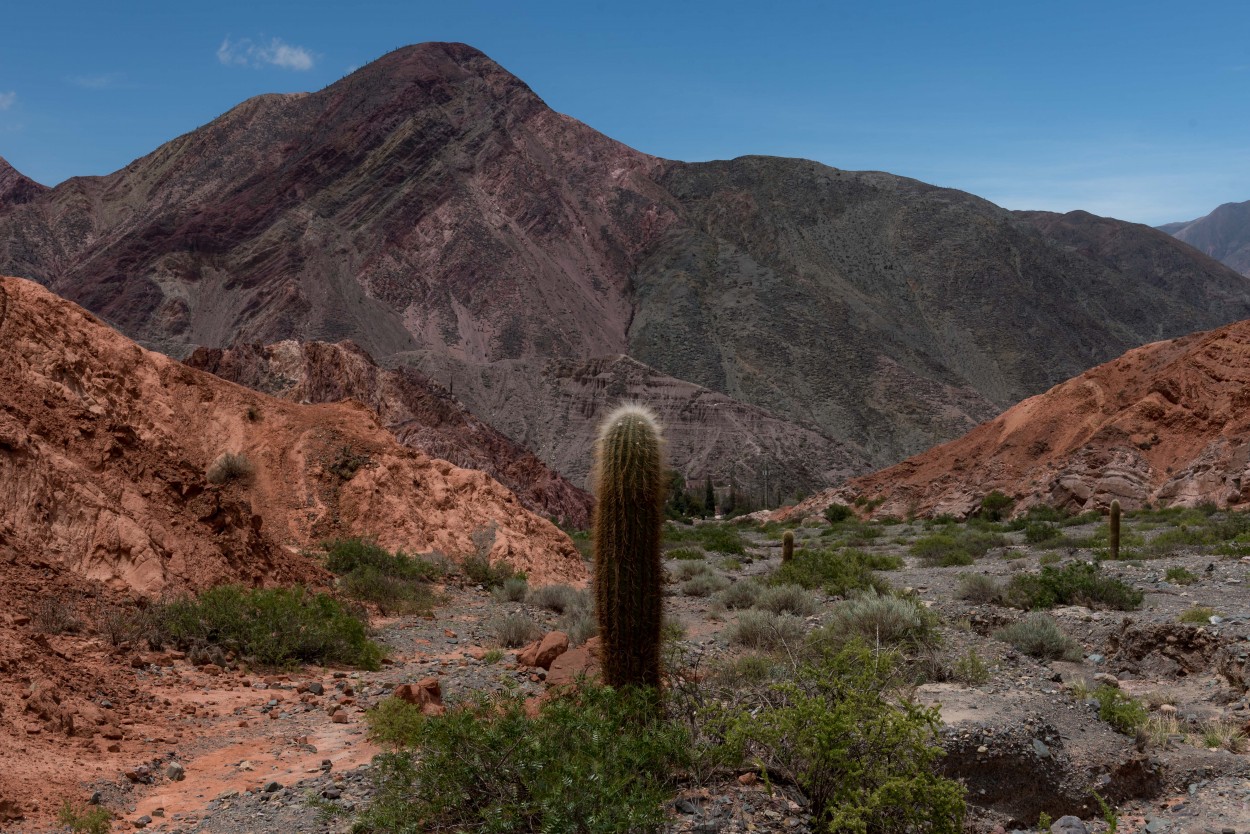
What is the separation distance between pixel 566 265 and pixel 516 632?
292ft

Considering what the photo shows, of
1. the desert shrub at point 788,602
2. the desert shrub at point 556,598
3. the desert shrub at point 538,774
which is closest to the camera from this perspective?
the desert shrub at point 538,774

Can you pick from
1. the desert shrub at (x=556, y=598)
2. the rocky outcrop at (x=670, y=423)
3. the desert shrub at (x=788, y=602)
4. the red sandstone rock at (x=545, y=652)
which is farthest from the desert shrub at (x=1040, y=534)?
the rocky outcrop at (x=670, y=423)

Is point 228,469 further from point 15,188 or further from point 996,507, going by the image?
point 15,188

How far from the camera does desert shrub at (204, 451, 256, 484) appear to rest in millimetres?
18953

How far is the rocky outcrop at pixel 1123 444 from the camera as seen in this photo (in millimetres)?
31141

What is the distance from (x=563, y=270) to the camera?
9856 cm

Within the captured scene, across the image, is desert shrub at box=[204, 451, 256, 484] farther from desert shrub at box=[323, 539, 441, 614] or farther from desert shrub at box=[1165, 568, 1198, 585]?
desert shrub at box=[1165, 568, 1198, 585]

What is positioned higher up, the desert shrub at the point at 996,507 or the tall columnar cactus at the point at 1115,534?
the tall columnar cactus at the point at 1115,534

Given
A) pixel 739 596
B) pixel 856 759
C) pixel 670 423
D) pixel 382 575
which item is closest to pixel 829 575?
pixel 739 596

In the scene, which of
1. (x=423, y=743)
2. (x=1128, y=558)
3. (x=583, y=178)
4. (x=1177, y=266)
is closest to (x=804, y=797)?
(x=423, y=743)

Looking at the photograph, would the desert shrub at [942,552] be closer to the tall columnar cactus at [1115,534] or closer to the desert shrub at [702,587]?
the tall columnar cactus at [1115,534]

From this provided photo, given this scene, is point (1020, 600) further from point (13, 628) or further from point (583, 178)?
point (583, 178)

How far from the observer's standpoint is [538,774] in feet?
17.3

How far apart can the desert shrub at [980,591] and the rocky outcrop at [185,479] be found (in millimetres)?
7977
